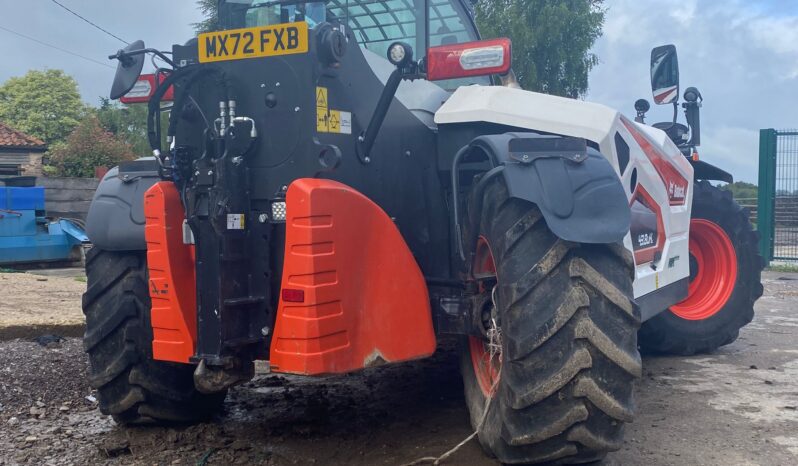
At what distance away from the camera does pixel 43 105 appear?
171ft

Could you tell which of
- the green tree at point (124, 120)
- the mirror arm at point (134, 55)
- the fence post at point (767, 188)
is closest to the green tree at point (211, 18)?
the mirror arm at point (134, 55)

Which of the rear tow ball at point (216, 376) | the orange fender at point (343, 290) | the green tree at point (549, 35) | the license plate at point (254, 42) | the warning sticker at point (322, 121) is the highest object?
the green tree at point (549, 35)

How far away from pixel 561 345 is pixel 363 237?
0.95m

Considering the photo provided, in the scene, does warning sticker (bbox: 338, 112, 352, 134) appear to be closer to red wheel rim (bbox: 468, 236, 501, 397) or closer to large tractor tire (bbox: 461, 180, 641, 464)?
red wheel rim (bbox: 468, 236, 501, 397)

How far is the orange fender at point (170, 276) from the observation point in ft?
12.2

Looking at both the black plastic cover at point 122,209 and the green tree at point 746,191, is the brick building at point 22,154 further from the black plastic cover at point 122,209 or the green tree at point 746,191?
the black plastic cover at point 122,209

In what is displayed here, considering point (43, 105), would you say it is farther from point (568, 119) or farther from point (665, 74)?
point (568, 119)

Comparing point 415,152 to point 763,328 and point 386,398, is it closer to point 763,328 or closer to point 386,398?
point 386,398

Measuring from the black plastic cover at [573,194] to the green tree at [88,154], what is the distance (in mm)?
24606

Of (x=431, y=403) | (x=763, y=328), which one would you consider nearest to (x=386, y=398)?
(x=431, y=403)

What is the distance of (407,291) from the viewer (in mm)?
3676

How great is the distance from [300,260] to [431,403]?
74.1 inches

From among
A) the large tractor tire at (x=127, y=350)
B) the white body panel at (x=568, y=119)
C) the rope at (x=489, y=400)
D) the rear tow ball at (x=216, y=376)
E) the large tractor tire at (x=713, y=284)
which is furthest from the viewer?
the large tractor tire at (x=713, y=284)

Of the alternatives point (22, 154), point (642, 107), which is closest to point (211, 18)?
point (642, 107)
